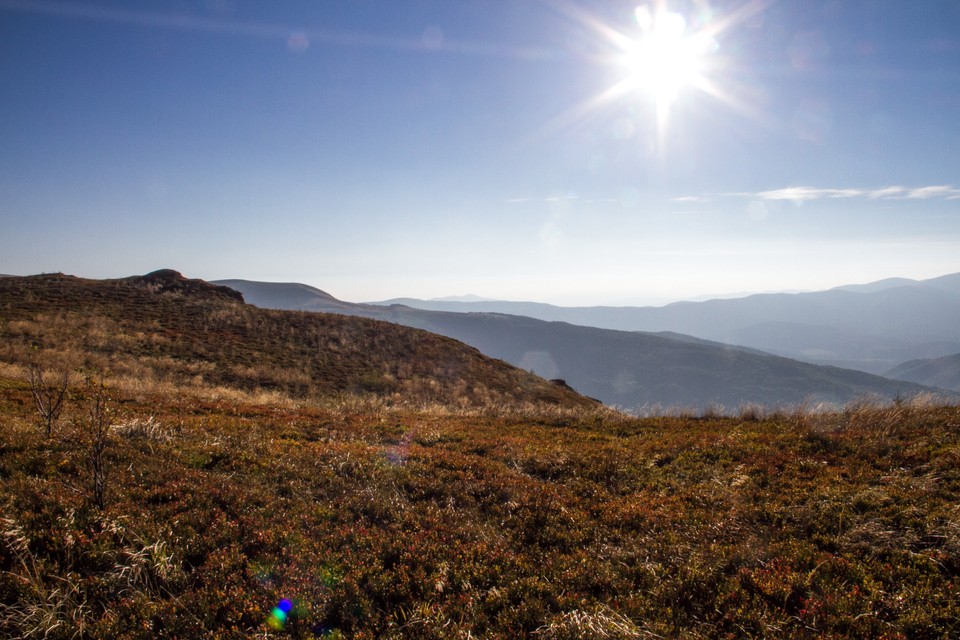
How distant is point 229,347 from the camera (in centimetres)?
2911

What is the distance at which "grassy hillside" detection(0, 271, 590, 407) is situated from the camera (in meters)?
22.8

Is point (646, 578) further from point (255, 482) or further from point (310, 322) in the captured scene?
point (310, 322)

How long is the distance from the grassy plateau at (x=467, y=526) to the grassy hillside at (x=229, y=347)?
32.0 ft

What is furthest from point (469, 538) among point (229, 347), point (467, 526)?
point (229, 347)

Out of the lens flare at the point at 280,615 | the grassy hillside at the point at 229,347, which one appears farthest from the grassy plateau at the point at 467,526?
the grassy hillside at the point at 229,347

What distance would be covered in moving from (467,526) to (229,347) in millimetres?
27584

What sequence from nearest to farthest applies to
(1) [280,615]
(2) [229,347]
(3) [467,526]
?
(1) [280,615] → (3) [467,526] → (2) [229,347]

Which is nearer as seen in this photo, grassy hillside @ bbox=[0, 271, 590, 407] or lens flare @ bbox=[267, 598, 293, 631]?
lens flare @ bbox=[267, 598, 293, 631]

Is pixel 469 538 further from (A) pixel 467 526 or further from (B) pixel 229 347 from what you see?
(B) pixel 229 347

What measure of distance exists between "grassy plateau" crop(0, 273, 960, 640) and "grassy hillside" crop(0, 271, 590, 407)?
9755mm

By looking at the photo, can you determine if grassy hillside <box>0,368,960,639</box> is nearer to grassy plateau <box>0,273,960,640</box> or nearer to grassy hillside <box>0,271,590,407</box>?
grassy plateau <box>0,273,960,640</box>

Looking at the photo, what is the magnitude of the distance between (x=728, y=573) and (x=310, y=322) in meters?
39.5

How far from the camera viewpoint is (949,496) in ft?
24.7

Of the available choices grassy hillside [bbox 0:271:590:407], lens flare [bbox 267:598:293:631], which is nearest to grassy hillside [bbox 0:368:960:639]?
lens flare [bbox 267:598:293:631]
